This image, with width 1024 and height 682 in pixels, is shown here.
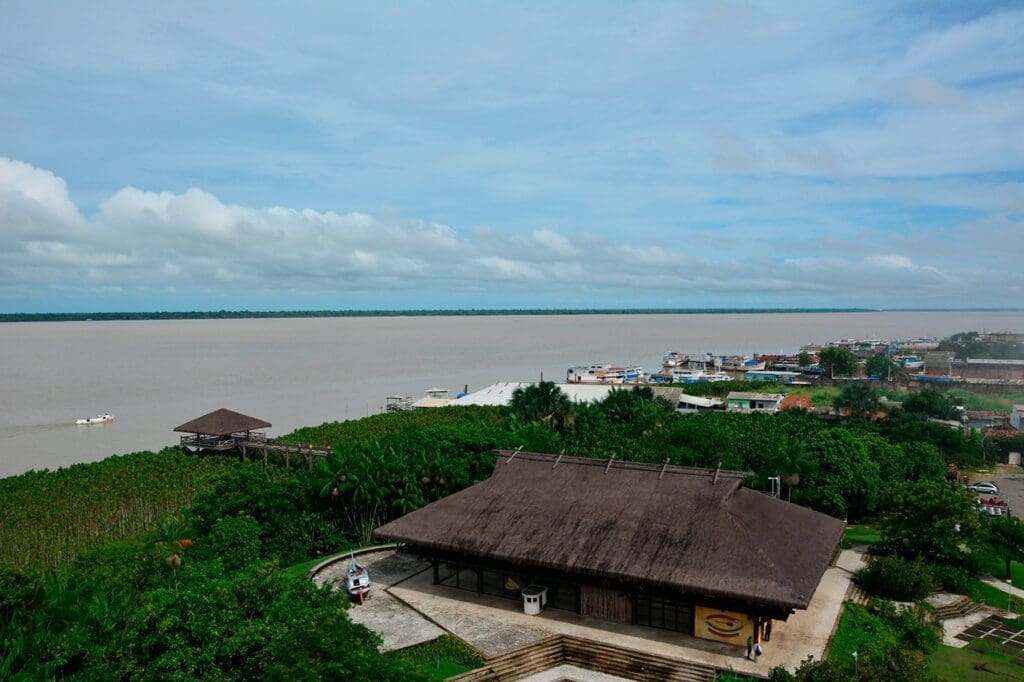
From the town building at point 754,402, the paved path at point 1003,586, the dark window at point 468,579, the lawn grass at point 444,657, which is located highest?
the town building at point 754,402

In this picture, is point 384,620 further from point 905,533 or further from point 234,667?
point 905,533

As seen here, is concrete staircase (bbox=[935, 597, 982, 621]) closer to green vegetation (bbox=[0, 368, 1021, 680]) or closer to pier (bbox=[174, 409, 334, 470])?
green vegetation (bbox=[0, 368, 1021, 680])

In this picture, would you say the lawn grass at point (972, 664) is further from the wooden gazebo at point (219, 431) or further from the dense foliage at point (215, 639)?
the wooden gazebo at point (219, 431)

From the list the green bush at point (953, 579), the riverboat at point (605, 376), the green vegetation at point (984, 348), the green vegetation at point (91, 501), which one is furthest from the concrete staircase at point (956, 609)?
the green vegetation at point (984, 348)

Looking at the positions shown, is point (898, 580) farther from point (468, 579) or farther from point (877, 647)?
point (468, 579)

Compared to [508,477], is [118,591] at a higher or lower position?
lower

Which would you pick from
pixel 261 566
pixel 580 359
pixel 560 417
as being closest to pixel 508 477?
pixel 261 566
